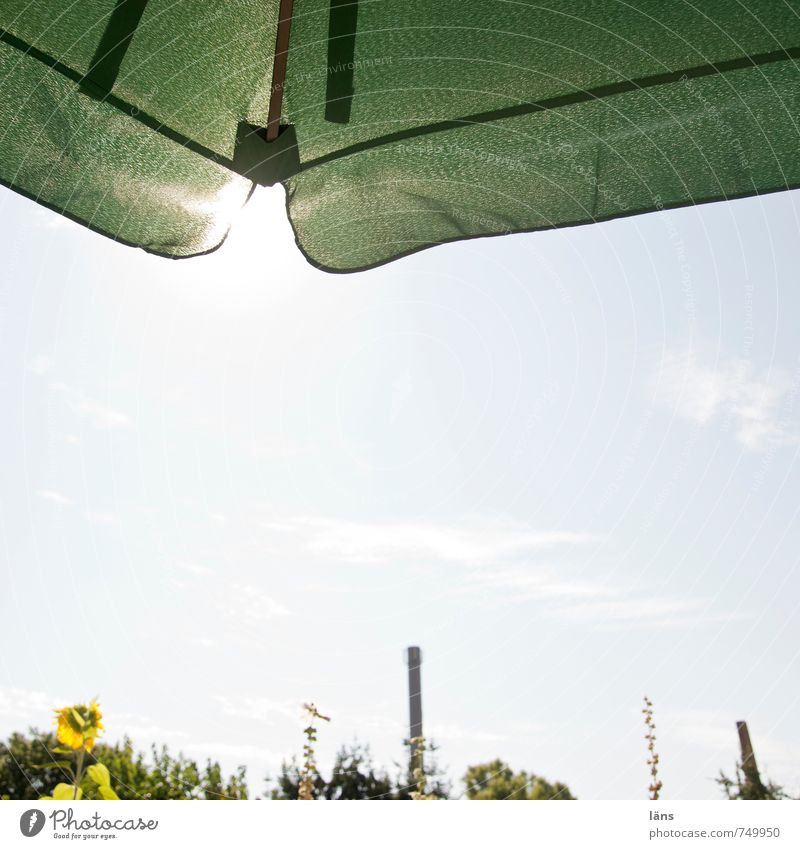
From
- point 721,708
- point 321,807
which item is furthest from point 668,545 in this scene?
point 321,807

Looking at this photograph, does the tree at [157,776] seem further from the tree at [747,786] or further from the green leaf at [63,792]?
the tree at [747,786]

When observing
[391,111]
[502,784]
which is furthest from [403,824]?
[502,784]

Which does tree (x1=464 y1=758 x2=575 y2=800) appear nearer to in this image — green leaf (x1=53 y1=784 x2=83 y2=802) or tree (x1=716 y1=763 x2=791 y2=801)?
tree (x1=716 y1=763 x2=791 y2=801)

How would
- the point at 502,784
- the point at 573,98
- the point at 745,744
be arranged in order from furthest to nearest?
the point at 502,784, the point at 745,744, the point at 573,98

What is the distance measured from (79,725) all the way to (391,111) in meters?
1.18

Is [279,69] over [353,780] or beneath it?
over

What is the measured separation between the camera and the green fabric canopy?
1.26 meters

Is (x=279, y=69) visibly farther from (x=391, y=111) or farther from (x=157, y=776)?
(x=157, y=776)

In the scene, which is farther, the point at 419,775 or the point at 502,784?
the point at 502,784

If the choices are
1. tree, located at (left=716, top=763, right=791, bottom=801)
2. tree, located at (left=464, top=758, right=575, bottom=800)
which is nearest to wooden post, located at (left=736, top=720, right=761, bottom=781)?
tree, located at (left=716, top=763, right=791, bottom=801)

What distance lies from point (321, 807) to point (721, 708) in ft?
3.07

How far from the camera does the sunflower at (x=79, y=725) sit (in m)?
0.94

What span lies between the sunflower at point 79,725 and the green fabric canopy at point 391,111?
37.2 inches

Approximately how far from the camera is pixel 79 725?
3.11 feet
